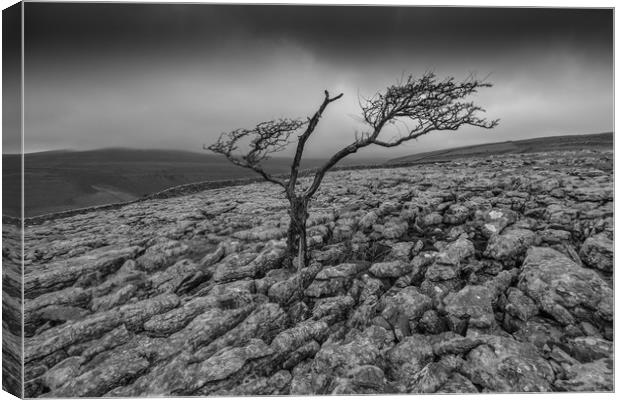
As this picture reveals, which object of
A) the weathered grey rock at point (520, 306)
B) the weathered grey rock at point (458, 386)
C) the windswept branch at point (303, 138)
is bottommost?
the weathered grey rock at point (458, 386)

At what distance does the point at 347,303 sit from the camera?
8.30 metres

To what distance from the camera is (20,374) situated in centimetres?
750

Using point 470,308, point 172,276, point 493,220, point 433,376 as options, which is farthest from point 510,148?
point 172,276

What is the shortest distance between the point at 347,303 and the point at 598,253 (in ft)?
24.9

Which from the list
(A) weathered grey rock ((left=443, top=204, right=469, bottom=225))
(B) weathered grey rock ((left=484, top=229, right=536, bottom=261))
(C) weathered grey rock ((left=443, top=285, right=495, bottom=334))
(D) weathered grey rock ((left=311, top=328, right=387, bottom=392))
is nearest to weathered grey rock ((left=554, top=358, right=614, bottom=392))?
(C) weathered grey rock ((left=443, top=285, right=495, bottom=334))

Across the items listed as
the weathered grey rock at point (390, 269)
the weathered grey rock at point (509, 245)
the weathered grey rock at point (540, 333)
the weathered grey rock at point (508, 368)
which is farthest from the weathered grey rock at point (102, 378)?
the weathered grey rock at point (509, 245)

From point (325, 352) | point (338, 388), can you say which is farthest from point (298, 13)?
point (338, 388)

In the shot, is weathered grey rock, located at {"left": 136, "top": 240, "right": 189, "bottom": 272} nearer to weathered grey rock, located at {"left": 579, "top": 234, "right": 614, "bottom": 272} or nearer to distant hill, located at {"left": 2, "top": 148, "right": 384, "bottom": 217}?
distant hill, located at {"left": 2, "top": 148, "right": 384, "bottom": 217}

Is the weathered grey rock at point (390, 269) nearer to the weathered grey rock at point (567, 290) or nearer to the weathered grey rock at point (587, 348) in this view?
the weathered grey rock at point (567, 290)

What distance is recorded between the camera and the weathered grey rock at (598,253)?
8516mm

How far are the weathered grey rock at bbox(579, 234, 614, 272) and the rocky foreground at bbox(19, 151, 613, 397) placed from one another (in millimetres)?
38

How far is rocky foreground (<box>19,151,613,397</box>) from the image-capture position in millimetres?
6711

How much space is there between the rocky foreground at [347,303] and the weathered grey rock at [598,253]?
4cm

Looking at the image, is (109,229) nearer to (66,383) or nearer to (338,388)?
(66,383)
